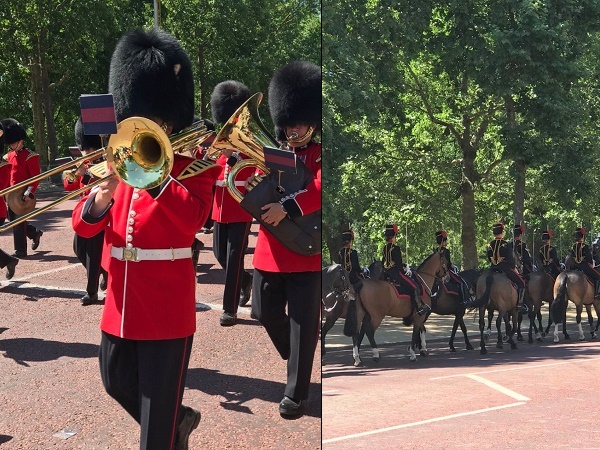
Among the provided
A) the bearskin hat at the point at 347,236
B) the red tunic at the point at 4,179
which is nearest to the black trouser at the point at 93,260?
the red tunic at the point at 4,179

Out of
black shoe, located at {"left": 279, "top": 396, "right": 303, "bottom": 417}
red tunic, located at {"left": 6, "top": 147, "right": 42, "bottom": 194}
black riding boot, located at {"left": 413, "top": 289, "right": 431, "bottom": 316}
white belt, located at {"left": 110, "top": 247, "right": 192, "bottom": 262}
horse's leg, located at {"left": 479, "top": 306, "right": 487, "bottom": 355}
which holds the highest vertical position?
red tunic, located at {"left": 6, "top": 147, "right": 42, "bottom": 194}

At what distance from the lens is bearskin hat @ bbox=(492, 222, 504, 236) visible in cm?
342

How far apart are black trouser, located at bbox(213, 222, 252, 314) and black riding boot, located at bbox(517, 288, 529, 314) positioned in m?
1.69

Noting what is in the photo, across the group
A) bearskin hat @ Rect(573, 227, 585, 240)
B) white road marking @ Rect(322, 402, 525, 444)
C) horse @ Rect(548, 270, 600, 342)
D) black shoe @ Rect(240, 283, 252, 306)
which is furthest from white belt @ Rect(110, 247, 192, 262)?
black shoe @ Rect(240, 283, 252, 306)

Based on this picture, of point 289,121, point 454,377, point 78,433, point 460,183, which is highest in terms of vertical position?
point 289,121

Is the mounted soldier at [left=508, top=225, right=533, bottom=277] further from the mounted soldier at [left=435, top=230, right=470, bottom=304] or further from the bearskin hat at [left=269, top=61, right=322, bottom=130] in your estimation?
the bearskin hat at [left=269, top=61, right=322, bottom=130]

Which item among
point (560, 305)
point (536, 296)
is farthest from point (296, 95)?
point (536, 296)

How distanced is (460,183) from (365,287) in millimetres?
522

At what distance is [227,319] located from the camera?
5.48m

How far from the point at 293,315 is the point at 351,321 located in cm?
102

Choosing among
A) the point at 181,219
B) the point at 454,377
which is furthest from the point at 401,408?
the point at 181,219

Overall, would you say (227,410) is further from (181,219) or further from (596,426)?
(596,426)

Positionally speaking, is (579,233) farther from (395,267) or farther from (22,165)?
(22,165)

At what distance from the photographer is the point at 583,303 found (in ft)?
17.0
